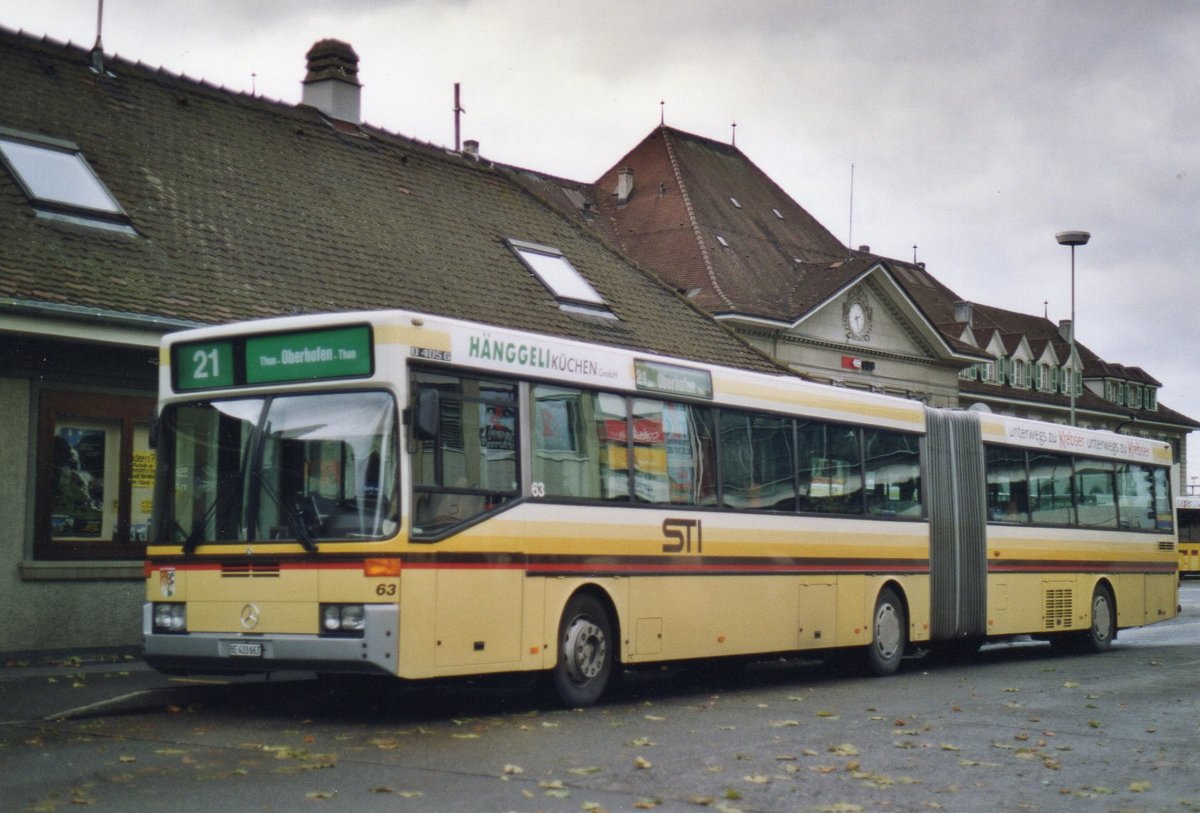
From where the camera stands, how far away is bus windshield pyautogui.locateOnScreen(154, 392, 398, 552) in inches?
481

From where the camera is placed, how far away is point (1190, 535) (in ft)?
233

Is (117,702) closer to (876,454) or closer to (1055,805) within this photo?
(1055,805)

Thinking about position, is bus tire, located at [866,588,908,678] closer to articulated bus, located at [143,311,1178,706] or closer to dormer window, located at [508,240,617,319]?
articulated bus, located at [143,311,1178,706]

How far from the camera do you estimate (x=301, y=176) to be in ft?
81.4

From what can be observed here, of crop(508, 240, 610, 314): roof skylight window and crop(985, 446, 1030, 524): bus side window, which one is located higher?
crop(508, 240, 610, 314): roof skylight window


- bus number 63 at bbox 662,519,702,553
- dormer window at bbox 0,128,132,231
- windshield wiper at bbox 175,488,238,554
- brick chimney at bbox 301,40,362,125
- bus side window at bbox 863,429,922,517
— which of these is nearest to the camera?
windshield wiper at bbox 175,488,238,554

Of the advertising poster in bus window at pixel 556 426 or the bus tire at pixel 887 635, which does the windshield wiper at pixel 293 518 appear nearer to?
the advertising poster in bus window at pixel 556 426

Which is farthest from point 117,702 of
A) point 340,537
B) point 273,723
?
point 340,537

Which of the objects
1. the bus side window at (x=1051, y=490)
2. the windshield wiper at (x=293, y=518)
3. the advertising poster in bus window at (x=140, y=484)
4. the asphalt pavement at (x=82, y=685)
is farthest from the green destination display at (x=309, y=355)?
the bus side window at (x=1051, y=490)

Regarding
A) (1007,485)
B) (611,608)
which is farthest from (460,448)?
(1007,485)

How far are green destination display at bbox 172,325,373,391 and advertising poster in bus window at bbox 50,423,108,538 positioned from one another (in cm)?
531

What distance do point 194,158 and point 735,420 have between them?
996cm

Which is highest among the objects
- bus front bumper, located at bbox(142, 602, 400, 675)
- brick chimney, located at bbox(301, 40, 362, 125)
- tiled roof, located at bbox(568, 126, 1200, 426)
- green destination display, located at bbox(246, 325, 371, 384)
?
tiled roof, located at bbox(568, 126, 1200, 426)

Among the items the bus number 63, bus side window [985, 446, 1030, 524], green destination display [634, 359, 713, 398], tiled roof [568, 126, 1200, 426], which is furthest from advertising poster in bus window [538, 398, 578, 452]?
tiled roof [568, 126, 1200, 426]
